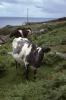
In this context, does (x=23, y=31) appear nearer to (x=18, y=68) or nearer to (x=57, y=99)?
(x=18, y=68)

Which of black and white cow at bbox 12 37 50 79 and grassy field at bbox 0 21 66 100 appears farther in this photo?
black and white cow at bbox 12 37 50 79

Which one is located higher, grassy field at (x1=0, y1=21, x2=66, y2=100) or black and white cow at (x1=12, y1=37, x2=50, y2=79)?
black and white cow at (x1=12, y1=37, x2=50, y2=79)

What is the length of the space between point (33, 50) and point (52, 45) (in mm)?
6120

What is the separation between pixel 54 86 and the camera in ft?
37.7

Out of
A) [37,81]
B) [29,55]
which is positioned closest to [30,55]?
[29,55]

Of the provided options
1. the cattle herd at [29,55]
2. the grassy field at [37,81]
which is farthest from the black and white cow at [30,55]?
the grassy field at [37,81]

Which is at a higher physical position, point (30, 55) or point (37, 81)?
point (30, 55)

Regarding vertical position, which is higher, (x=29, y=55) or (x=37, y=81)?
(x=29, y=55)

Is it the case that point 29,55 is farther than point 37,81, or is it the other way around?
point 29,55

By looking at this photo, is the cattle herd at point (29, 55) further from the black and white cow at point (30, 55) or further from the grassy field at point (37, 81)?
the grassy field at point (37, 81)

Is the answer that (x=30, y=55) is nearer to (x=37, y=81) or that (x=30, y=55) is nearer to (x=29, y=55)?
(x=29, y=55)

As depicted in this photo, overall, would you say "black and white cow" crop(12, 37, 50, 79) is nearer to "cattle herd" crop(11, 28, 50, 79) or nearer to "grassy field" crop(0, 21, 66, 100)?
"cattle herd" crop(11, 28, 50, 79)

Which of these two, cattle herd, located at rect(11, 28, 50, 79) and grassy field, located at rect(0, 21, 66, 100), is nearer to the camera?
→ grassy field, located at rect(0, 21, 66, 100)

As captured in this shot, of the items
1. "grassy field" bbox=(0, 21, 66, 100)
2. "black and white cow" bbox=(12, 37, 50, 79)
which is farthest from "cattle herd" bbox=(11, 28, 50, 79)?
"grassy field" bbox=(0, 21, 66, 100)
